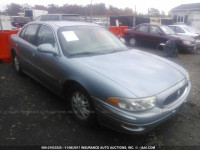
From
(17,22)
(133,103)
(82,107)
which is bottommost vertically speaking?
(82,107)

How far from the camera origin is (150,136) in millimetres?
2807

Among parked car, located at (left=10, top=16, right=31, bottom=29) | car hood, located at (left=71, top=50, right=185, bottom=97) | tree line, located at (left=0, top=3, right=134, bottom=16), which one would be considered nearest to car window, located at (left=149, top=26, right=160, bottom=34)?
car hood, located at (left=71, top=50, right=185, bottom=97)

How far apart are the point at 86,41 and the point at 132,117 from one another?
1786 mm

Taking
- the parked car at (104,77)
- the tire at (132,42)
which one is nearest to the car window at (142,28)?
the tire at (132,42)

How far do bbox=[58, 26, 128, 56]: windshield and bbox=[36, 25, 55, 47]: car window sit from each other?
214mm

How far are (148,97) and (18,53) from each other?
11.9 ft

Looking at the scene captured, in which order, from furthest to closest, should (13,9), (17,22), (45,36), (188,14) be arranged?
(13,9) < (188,14) < (17,22) < (45,36)

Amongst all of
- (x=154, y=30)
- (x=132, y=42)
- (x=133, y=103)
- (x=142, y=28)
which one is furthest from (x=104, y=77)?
(x=132, y=42)

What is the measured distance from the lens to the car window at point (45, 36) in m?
3.44

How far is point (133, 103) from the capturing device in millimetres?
2223

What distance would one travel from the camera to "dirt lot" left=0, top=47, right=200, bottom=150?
266 centimetres

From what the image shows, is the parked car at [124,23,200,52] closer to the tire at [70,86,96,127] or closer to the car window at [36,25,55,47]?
the car window at [36,25,55,47]

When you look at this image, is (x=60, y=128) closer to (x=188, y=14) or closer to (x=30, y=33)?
(x=30, y=33)

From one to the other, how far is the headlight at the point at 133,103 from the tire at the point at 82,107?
1.49ft
